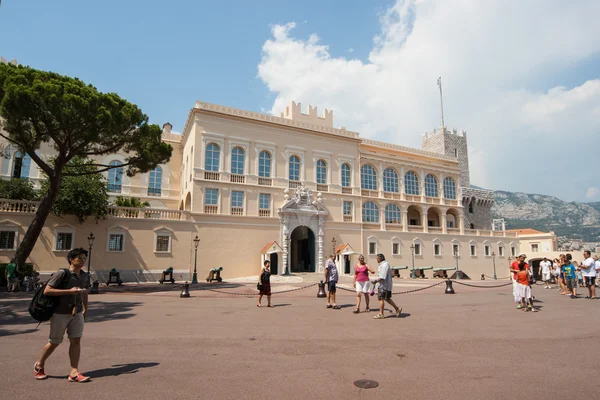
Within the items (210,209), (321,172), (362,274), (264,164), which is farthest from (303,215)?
(362,274)

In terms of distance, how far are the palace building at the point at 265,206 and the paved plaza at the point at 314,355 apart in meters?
14.0

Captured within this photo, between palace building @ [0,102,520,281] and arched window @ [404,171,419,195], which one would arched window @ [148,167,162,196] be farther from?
arched window @ [404,171,419,195]

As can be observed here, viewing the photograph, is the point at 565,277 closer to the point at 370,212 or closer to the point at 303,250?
the point at 370,212

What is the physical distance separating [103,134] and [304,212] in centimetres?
1675

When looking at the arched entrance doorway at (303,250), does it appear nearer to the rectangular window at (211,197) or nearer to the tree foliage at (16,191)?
the rectangular window at (211,197)

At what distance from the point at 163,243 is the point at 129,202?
544cm

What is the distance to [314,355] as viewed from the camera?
6402mm

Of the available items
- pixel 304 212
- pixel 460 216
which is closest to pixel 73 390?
pixel 304 212

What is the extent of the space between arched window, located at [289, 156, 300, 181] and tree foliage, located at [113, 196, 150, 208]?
1231 centimetres

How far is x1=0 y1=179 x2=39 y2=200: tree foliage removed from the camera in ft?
80.0

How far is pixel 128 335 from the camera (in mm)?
8016

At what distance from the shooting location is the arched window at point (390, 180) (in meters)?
37.5

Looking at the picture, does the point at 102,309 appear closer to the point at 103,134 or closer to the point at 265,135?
the point at 103,134

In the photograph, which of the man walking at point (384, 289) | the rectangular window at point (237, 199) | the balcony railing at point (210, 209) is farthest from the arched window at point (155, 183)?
the man walking at point (384, 289)
